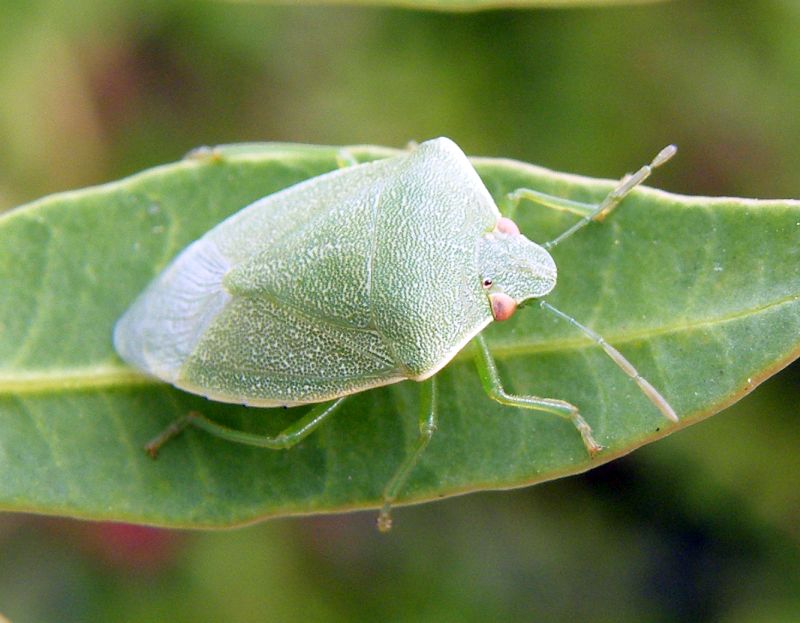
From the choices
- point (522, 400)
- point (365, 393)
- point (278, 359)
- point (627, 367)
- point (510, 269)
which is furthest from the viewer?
point (365, 393)

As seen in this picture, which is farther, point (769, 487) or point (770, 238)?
point (769, 487)

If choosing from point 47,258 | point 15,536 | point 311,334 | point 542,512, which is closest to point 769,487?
point 542,512

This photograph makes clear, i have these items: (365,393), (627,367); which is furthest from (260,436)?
(627,367)

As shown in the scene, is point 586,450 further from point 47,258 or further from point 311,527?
point 311,527

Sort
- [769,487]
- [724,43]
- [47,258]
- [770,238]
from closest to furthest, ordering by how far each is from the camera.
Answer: [770,238] < [47,258] < [769,487] < [724,43]

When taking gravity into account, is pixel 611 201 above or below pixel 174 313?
above

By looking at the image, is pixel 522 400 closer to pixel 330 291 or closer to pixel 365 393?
pixel 365 393

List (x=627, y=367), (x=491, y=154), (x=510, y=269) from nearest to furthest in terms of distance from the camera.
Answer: (x=627, y=367)
(x=510, y=269)
(x=491, y=154)

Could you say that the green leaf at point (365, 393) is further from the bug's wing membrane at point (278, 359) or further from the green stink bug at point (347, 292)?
the bug's wing membrane at point (278, 359)
